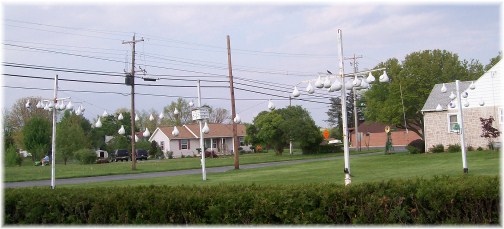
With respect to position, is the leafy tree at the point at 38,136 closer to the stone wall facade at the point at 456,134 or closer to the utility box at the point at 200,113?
the utility box at the point at 200,113

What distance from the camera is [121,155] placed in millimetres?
63656

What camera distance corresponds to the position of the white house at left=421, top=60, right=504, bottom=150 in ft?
112

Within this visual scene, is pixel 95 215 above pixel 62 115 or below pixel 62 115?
below

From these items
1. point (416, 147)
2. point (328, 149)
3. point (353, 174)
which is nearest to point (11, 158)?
point (328, 149)

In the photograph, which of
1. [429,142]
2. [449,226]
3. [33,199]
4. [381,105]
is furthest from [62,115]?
[449,226]

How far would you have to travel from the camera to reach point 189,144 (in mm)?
73875

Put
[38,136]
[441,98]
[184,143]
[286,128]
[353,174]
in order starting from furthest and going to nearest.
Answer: [184,143]
[38,136]
[286,128]
[441,98]
[353,174]

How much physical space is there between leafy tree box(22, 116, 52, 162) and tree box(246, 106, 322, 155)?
22.9 meters

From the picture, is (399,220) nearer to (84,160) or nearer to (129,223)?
(129,223)

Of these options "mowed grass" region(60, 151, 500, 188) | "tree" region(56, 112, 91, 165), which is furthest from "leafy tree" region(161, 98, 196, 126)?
"mowed grass" region(60, 151, 500, 188)

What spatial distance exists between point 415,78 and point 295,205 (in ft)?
149

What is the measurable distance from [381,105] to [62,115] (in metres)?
37.5

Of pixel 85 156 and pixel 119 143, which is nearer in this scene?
pixel 85 156

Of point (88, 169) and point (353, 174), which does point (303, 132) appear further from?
point (353, 174)
